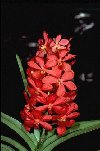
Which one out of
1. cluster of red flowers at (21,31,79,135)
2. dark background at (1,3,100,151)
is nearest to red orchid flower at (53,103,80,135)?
cluster of red flowers at (21,31,79,135)

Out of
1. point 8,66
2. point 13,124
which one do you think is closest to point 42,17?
point 8,66

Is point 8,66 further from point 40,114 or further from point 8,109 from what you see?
point 40,114

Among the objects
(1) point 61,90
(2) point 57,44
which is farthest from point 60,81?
(2) point 57,44

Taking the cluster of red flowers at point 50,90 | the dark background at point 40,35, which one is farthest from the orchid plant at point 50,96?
the dark background at point 40,35

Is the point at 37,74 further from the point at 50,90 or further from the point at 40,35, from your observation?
the point at 40,35

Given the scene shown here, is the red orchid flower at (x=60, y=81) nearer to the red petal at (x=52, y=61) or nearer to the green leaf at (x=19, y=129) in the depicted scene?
the red petal at (x=52, y=61)
